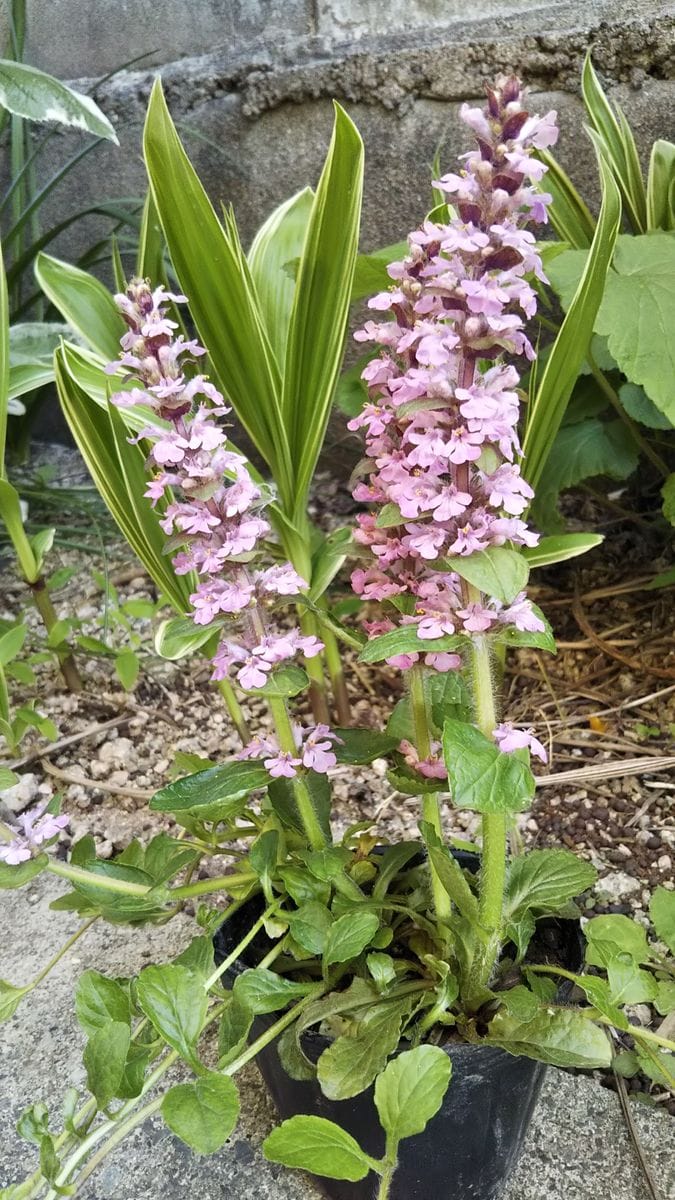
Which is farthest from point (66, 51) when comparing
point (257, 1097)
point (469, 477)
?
point (257, 1097)

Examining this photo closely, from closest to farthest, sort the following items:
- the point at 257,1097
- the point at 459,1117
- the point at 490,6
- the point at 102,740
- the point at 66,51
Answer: the point at 459,1117
the point at 257,1097
the point at 102,740
the point at 490,6
the point at 66,51

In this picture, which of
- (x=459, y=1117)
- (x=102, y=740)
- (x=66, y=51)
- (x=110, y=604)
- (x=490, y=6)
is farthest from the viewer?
(x=66, y=51)

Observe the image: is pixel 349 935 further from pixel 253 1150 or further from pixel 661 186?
pixel 661 186

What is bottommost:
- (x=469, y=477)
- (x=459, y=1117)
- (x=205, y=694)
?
(x=205, y=694)

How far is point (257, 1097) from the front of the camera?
76cm

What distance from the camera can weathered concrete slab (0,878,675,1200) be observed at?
2.29 ft

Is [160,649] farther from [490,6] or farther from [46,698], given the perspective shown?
[490,6]

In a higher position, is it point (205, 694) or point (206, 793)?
point (206, 793)

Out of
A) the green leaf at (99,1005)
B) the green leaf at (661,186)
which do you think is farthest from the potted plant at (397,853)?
the green leaf at (661,186)

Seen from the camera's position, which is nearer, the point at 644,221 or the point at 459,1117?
the point at 459,1117

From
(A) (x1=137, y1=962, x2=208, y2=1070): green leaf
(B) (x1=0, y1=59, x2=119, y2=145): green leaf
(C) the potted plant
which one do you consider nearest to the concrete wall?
(B) (x1=0, y1=59, x2=119, y2=145): green leaf

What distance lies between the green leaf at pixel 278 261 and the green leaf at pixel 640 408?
410mm

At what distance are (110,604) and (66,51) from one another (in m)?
0.97

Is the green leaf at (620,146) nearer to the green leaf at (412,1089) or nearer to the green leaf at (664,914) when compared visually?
the green leaf at (664,914)
